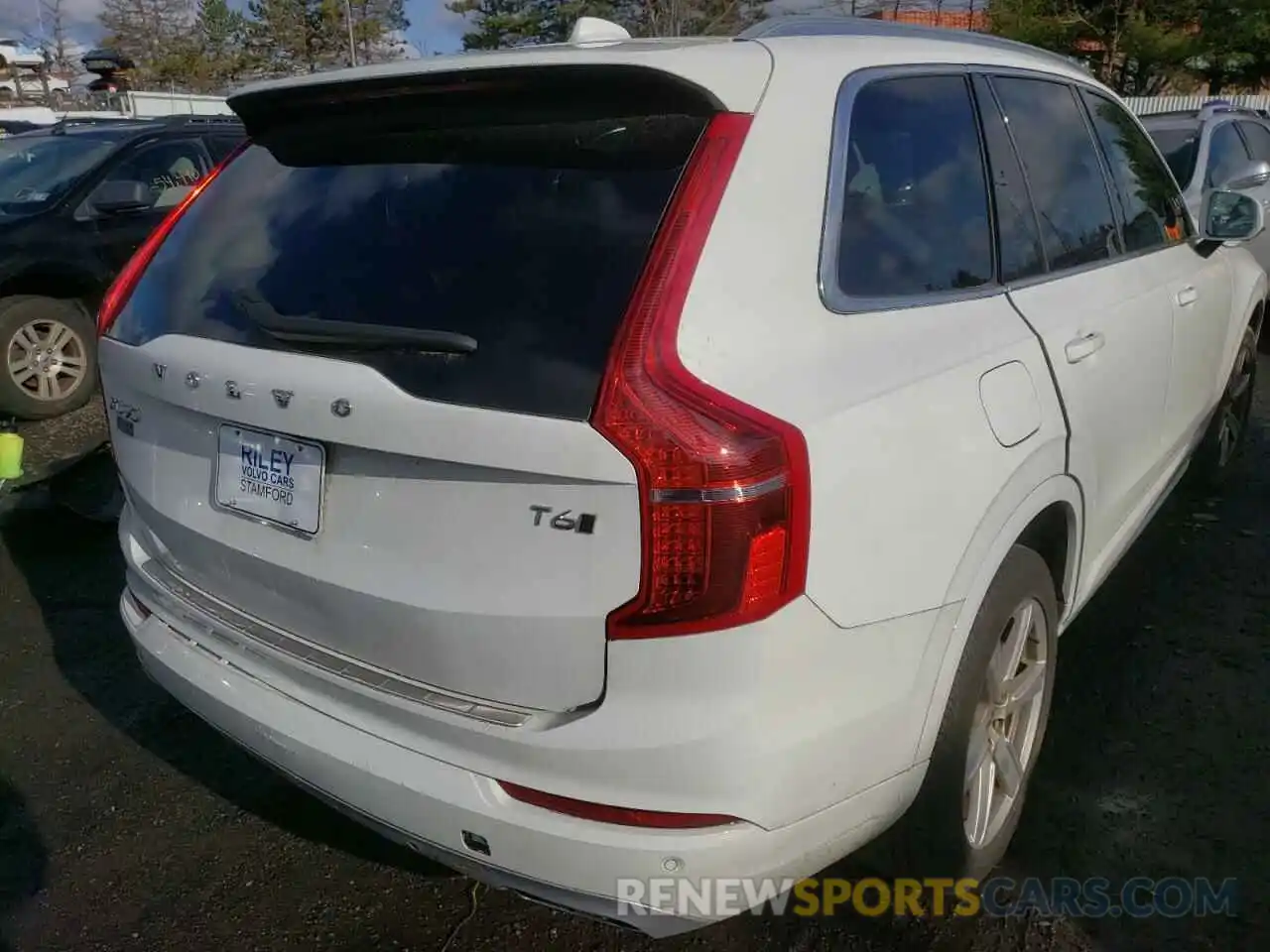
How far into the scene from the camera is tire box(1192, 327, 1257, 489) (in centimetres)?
454

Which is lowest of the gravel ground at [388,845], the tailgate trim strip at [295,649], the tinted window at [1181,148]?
the gravel ground at [388,845]

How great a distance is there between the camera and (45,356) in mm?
6453

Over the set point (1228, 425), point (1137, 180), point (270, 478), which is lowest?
point (1228, 425)

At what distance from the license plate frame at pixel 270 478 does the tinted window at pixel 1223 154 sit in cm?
744

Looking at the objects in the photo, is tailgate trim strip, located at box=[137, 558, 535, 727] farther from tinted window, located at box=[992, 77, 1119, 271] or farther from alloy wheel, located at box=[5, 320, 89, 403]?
alloy wheel, located at box=[5, 320, 89, 403]

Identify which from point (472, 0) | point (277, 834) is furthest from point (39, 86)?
point (277, 834)

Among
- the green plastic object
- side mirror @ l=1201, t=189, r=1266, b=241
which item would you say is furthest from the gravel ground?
side mirror @ l=1201, t=189, r=1266, b=241

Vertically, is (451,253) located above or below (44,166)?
above

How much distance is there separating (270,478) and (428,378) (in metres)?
0.47

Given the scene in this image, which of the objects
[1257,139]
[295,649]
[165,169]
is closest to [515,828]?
[295,649]

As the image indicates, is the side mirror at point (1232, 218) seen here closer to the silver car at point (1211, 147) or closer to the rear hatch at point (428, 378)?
the rear hatch at point (428, 378)

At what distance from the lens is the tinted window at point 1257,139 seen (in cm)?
863

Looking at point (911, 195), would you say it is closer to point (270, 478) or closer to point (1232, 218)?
point (270, 478)

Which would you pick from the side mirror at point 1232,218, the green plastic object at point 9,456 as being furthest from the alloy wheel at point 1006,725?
the green plastic object at point 9,456
